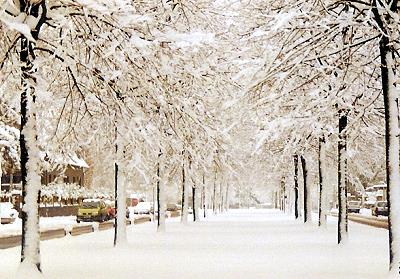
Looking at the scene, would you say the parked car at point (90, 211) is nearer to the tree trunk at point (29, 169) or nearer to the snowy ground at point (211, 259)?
the snowy ground at point (211, 259)

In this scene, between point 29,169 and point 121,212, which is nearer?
point 29,169

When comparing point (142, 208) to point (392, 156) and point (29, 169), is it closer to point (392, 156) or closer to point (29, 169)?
point (29, 169)

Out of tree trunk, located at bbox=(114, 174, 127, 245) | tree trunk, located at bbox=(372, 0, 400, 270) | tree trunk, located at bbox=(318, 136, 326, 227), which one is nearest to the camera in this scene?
tree trunk, located at bbox=(372, 0, 400, 270)

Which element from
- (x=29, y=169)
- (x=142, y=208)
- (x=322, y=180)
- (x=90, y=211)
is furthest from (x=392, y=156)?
A: (x=142, y=208)

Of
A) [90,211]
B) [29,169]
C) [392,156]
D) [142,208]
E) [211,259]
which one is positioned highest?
[392,156]

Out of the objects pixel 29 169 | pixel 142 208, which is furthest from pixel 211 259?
pixel 142 208

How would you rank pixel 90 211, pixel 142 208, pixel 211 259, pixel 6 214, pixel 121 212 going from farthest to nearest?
pixel 142 208 → pixel 90 211 → pixel 6 214 → pixel 121 212 → pixel 211 259

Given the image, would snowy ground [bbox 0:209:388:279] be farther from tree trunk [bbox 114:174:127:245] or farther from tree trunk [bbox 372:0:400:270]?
tree trunk [bbox 372:0:400:270]

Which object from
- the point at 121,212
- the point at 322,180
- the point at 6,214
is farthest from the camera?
the point at 6,214

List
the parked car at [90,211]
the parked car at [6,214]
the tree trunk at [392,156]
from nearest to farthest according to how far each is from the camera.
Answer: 1. the tree trunk at [392,156]
2. the parked car at [6,214]
3. the parked car at [90,211]

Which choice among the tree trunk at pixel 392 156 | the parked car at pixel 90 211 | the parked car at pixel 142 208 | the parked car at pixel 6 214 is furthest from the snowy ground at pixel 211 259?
the parked car at pixel 142 208

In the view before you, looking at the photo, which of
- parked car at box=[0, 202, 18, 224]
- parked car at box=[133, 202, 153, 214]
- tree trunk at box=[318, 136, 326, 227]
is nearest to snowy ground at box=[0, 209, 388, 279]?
tree trunk at box=[318, 136, 326, 227]

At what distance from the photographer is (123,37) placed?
530 inches

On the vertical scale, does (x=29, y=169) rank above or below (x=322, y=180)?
below
